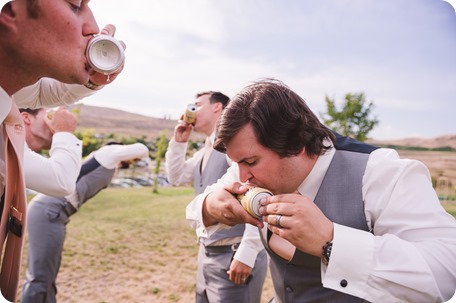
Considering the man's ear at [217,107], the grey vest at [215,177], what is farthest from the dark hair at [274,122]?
the man's ear at [217,107]

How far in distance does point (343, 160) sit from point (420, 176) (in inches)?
11.1

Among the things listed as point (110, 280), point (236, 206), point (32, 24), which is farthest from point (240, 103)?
point (110, 280)

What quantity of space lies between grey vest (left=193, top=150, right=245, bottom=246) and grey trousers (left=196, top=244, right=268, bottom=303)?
0.42 ft

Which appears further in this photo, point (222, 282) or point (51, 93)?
point (222, 282)

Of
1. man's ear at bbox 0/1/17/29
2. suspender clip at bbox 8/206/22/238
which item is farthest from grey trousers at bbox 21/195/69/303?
man's ear at bbox 0/1/17/29

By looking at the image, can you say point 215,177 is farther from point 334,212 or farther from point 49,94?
point 334,212

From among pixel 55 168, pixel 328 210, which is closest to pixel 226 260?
pixel 55 168

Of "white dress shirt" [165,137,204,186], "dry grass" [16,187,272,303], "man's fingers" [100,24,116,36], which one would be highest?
"man's fingers" [100,24,116,36]

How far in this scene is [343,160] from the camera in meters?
1.45

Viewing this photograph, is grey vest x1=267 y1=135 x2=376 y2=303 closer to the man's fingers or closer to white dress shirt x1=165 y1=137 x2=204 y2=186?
the man's fingers

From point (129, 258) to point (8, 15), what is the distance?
5953mm

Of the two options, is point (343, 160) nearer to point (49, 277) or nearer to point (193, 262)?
point (49, 277)

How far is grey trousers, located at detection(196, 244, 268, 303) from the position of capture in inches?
101

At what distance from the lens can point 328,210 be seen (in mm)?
1382
